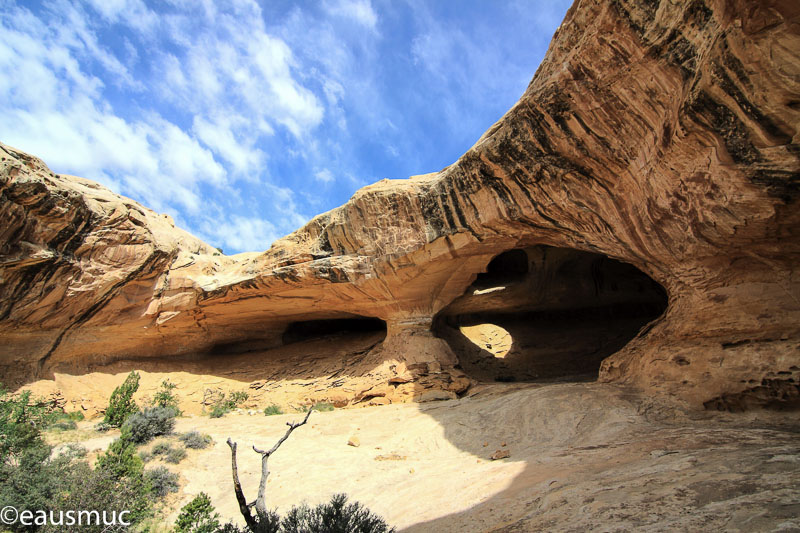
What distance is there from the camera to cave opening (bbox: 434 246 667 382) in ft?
43.3

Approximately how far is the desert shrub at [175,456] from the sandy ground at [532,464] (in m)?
0.12

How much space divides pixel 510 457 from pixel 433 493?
150 cm

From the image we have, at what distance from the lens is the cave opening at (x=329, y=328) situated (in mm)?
16453

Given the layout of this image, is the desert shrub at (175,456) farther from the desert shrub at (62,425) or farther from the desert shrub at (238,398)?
the desert shrub at (238,398)

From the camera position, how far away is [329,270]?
12.1 m

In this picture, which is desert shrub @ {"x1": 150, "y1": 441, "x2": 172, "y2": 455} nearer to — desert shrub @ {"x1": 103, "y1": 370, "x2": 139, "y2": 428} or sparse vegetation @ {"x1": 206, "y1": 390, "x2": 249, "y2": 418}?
desert shrub @ {"x1": 103, "y1": 370, "x2": 139, "y2": 428}

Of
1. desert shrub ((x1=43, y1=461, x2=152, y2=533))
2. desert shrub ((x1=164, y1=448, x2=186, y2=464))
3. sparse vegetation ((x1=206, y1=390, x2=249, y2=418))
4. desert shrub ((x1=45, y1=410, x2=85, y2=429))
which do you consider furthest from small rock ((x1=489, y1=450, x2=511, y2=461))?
desert shrub ((x1=45, y1=410, x2=85, y2=429))

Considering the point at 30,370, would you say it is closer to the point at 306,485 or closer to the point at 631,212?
the point at 306,485

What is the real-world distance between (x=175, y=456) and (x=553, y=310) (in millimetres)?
12329

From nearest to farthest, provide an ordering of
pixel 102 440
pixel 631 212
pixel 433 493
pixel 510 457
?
pixel 433 493 → pixel 510 457 → pixel 631 212 → pixel 102 440

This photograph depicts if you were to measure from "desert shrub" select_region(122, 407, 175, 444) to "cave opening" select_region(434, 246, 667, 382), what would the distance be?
7.94 meters

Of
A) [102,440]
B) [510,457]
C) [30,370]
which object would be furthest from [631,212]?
[30,370]

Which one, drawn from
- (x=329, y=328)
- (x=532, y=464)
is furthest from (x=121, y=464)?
(x=329, y=328)

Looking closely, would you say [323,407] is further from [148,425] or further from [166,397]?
[166,397]
